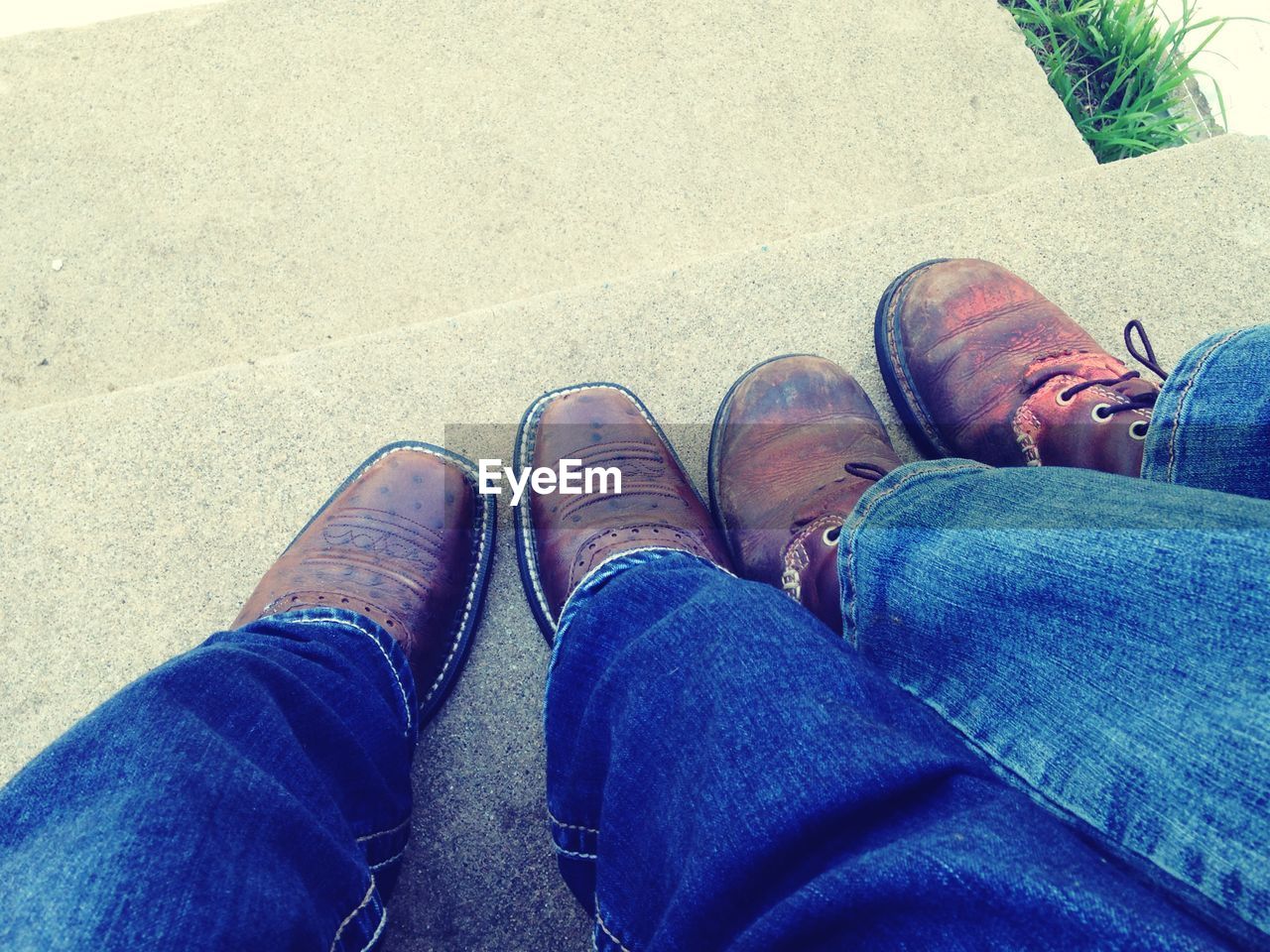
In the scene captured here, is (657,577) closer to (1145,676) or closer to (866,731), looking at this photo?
(866,731)

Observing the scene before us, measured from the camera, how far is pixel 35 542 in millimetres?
1217

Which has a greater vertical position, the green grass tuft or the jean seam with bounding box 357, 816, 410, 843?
the green grass tuft

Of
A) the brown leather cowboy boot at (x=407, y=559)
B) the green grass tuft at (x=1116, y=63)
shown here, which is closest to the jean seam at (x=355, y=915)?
the brown leather cowboy boot at (x=407, y=559)

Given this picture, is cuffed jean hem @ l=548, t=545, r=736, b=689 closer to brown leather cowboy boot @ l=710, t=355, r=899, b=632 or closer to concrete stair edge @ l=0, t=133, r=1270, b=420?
brown leather cowboy boot @ l=710, t=355, r=899, b=632

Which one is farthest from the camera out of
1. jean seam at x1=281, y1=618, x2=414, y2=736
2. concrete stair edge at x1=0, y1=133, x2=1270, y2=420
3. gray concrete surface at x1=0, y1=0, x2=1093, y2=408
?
gray concrete surface at x1=0, y1=0, x2=1093, y2=408

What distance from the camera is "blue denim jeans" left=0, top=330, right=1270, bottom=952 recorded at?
515 millimetres

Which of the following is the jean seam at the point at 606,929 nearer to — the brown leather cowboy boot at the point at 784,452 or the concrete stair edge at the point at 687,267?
the brown leather cowboy boot at the point at 784,452

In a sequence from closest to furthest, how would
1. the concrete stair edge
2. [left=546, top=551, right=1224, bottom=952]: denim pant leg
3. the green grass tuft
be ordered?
[left=546, top=551, right=1224, bottom=952]: denim pant leg → the concrete stair edge → the green grass tuft

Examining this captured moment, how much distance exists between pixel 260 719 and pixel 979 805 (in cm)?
65

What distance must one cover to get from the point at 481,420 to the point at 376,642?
42 cm

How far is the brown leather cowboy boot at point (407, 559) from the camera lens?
112cm

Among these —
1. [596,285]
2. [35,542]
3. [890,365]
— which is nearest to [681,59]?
[596,285]

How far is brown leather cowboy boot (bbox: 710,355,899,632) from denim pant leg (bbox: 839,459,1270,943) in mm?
382

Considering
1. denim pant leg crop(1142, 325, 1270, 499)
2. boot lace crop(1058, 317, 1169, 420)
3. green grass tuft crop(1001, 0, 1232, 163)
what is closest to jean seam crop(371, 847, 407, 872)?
denim pant leg crop(1142, 325, 1270, 499)
